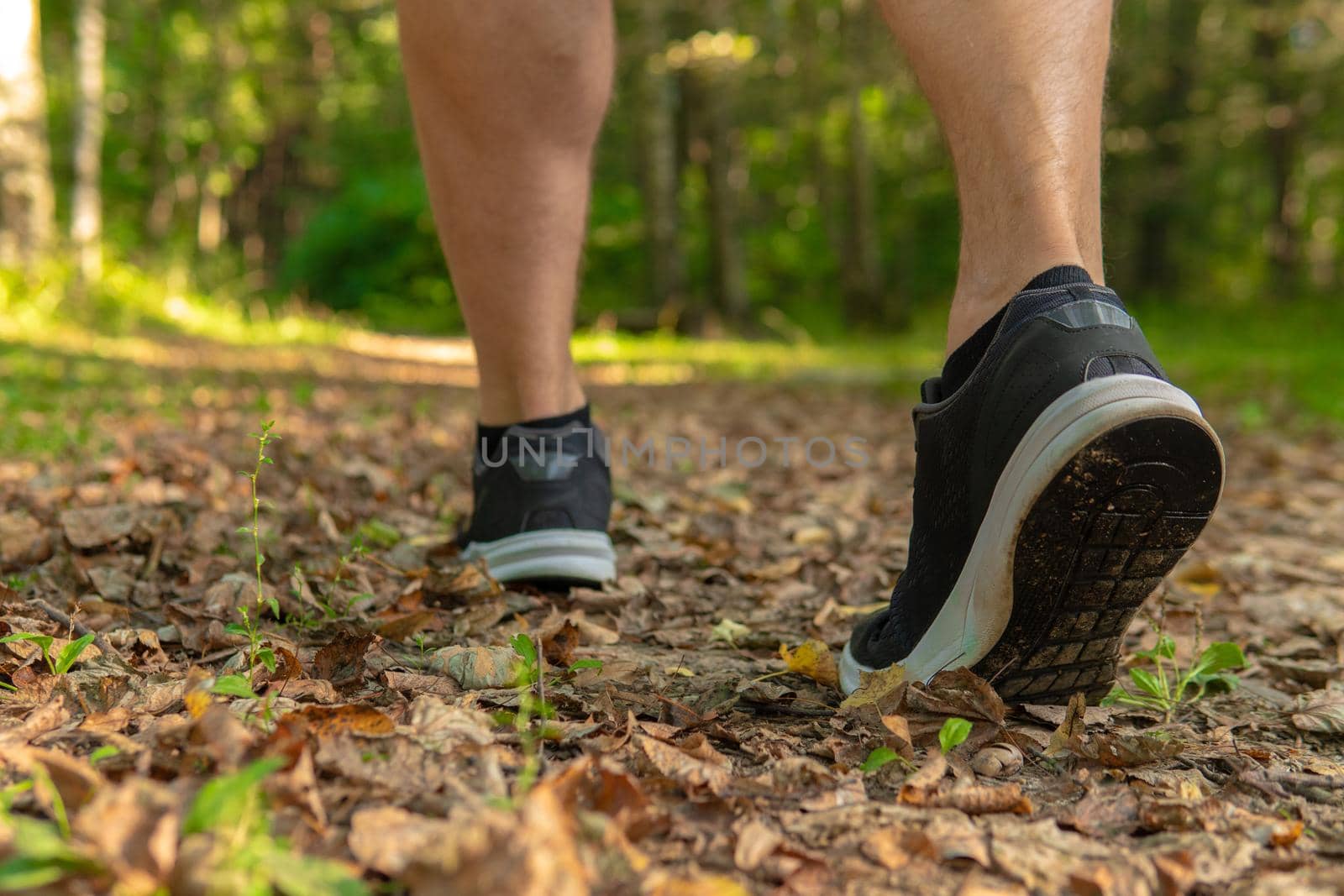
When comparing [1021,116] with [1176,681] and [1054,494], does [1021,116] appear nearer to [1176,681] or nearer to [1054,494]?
[1054,494]

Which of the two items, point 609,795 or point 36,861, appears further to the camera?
point 609,795

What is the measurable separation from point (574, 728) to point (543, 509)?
760 mm

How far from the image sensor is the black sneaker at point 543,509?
72.2 inches

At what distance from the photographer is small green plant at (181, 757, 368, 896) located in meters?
0.70

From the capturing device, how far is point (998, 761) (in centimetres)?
115

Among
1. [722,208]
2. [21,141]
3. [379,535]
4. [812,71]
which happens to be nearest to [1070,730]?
[379,535]

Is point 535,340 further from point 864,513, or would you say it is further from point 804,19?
point 804,19

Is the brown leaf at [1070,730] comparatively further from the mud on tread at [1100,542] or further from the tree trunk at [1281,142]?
the tree trunk at [1281,142]

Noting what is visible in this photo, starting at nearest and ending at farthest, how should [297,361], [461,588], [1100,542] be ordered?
[1100,542]
[461,588]
[297,361]

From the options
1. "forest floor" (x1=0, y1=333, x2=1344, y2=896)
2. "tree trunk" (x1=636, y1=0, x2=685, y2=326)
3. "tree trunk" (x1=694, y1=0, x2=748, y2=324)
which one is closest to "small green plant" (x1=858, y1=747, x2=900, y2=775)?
"forest floor" (x1=0, y1=333, x2=1344, y2=896)

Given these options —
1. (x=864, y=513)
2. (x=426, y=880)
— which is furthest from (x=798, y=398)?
(x=426, y=880)

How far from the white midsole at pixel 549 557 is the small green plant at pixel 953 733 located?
855 mm

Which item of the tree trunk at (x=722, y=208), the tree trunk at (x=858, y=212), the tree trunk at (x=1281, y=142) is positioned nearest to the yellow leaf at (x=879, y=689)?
the tree trunk at (x=722, y=208)

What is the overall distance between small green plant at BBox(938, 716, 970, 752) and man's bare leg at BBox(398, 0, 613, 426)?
3.39 feet
